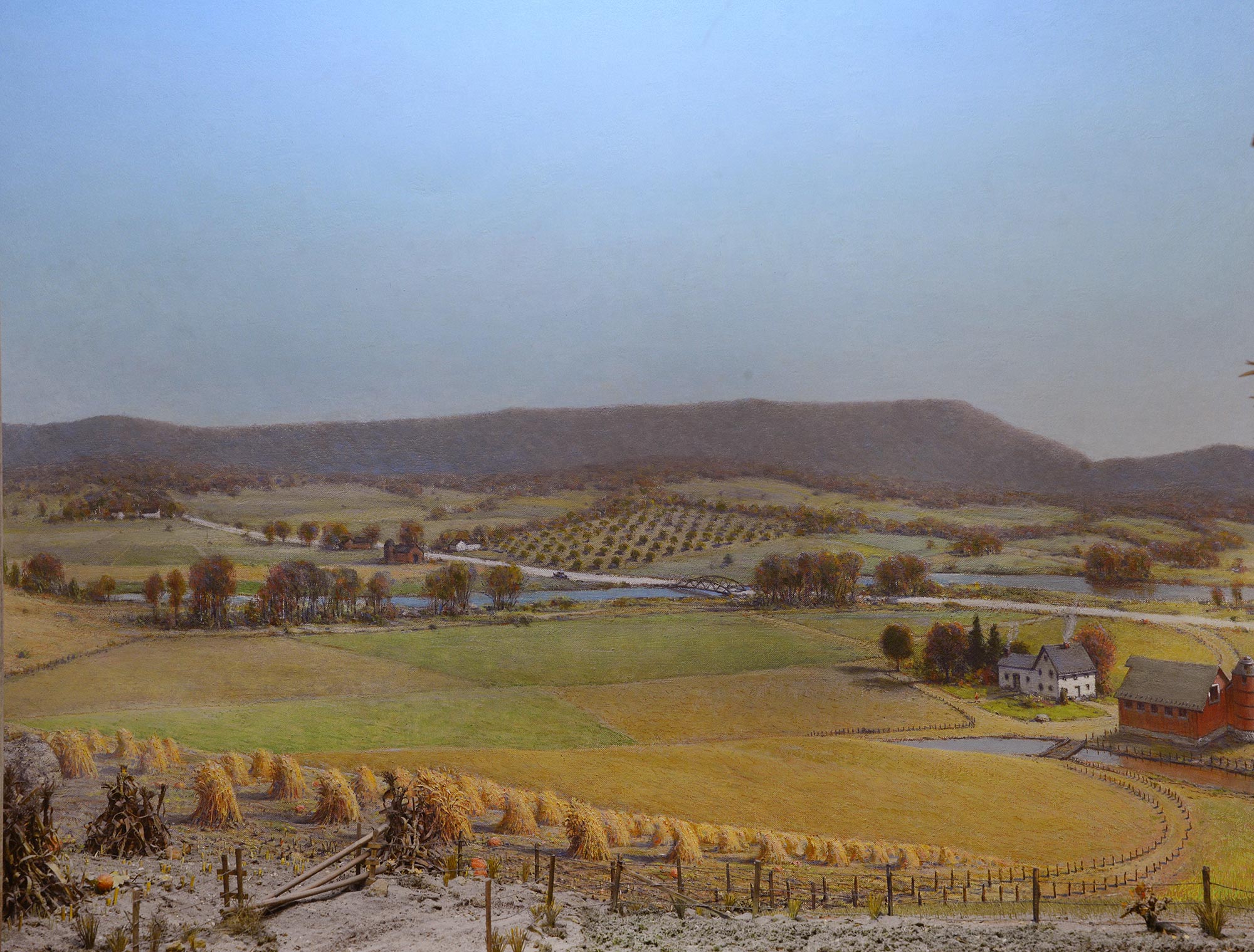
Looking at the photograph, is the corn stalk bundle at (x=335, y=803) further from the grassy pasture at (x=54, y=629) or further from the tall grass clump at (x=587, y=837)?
the grassy pasture at (x=54, y=629)

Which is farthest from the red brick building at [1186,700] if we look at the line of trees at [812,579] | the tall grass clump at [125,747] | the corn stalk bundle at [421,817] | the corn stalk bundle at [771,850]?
the tall grass clump at [125,747]

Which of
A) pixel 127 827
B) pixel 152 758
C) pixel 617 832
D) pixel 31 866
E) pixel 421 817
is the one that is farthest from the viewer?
pixel 152 758

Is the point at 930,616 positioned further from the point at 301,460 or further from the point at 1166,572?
the point at 301,460

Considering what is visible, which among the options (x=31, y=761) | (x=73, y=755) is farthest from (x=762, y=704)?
(x=73, y=755)

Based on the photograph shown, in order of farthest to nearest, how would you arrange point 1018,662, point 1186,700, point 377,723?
point 377,723 → point 1018,662 → point 1186,700

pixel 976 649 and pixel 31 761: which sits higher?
pixel 976 649

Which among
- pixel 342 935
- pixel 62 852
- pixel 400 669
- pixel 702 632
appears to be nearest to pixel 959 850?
pixel 702 632

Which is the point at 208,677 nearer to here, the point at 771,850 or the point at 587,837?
the point at 587,837
